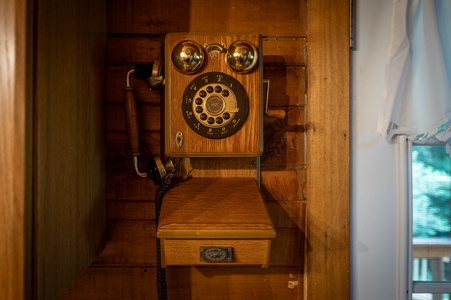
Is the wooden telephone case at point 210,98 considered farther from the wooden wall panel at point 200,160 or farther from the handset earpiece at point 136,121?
the wooden wall panel at point 200,160

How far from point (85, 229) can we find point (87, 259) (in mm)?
95

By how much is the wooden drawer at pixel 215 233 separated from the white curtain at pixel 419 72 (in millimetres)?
549

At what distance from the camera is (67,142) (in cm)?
88

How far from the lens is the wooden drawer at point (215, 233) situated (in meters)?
0.86

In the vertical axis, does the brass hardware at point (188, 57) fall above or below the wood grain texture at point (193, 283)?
above

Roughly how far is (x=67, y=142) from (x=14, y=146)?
0.19 m

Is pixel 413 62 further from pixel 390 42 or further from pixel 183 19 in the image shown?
pixel 183 19

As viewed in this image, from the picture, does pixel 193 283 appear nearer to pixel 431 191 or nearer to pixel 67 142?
pixel 67 142

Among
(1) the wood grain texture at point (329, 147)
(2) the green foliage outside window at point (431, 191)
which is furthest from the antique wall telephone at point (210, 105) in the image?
(2) the green foliage outside window at point (431, 191)

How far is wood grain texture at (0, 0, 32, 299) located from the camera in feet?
2.26

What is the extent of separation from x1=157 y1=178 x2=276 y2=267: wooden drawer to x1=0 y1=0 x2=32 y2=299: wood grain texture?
296 millimetres

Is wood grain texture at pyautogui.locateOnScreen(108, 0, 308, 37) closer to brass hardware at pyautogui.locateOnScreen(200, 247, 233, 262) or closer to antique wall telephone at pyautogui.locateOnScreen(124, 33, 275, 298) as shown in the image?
antique wall telephone at pyautogui.locateOnScreen(124, 33, 275, 298)

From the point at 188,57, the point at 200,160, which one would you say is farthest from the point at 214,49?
the point at 200,160

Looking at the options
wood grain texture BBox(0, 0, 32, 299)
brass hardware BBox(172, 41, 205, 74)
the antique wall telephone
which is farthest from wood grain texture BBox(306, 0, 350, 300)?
wood grain texture BBox(0, 0, 32, 299)
